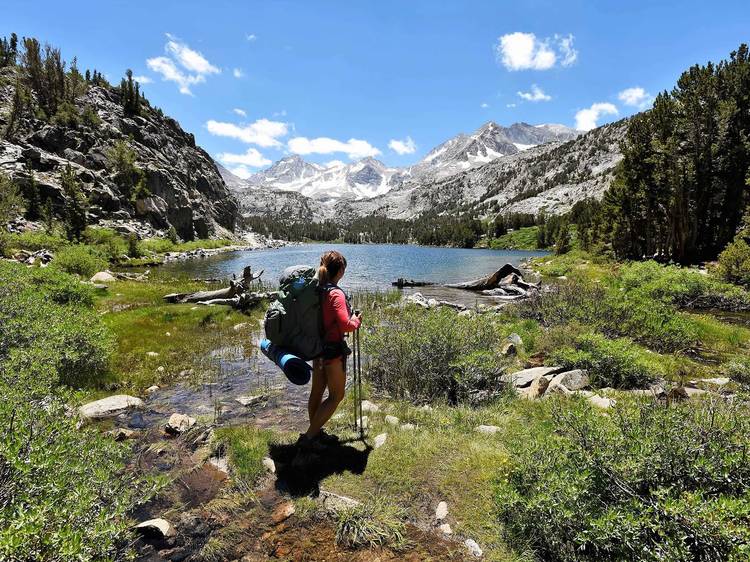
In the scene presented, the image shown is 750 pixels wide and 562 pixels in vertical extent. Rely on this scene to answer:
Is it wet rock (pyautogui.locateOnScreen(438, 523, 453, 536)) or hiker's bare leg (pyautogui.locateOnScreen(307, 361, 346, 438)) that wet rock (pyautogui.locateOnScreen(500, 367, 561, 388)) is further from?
wet rock (pyautogui.locateOnScreen(438, 523, 453, 536))

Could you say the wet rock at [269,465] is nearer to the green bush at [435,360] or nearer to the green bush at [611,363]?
the green bush at [435,360]

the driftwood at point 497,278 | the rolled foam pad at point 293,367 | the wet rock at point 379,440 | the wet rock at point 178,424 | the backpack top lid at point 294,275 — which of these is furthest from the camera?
the driftwood at point 497,278

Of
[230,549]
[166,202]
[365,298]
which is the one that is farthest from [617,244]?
[166,202]

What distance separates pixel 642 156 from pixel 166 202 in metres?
105

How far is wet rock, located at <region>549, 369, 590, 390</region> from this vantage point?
8.91 meters

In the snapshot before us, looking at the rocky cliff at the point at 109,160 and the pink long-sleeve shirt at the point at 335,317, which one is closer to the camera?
the pink long-sleeve shirt at the point at 335,317

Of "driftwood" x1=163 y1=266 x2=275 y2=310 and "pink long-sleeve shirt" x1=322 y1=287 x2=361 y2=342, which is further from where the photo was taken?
"driftwood" x1=163 y1=266 x2=275 y2=310

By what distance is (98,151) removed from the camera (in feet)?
287

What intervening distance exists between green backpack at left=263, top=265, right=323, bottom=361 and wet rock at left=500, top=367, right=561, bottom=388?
5783 mm

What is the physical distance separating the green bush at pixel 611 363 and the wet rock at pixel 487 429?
371 cm

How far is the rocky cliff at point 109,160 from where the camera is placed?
227 ft

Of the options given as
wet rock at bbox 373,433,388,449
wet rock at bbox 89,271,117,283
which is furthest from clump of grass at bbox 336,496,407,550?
wet rock at bbox 89,271,117,283

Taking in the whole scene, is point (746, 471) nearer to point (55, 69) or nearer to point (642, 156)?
point (642, 156)

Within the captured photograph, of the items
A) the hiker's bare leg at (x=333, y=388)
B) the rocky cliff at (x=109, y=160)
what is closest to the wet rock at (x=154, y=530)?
the hiker's bare leg at (x=333, y=388)
